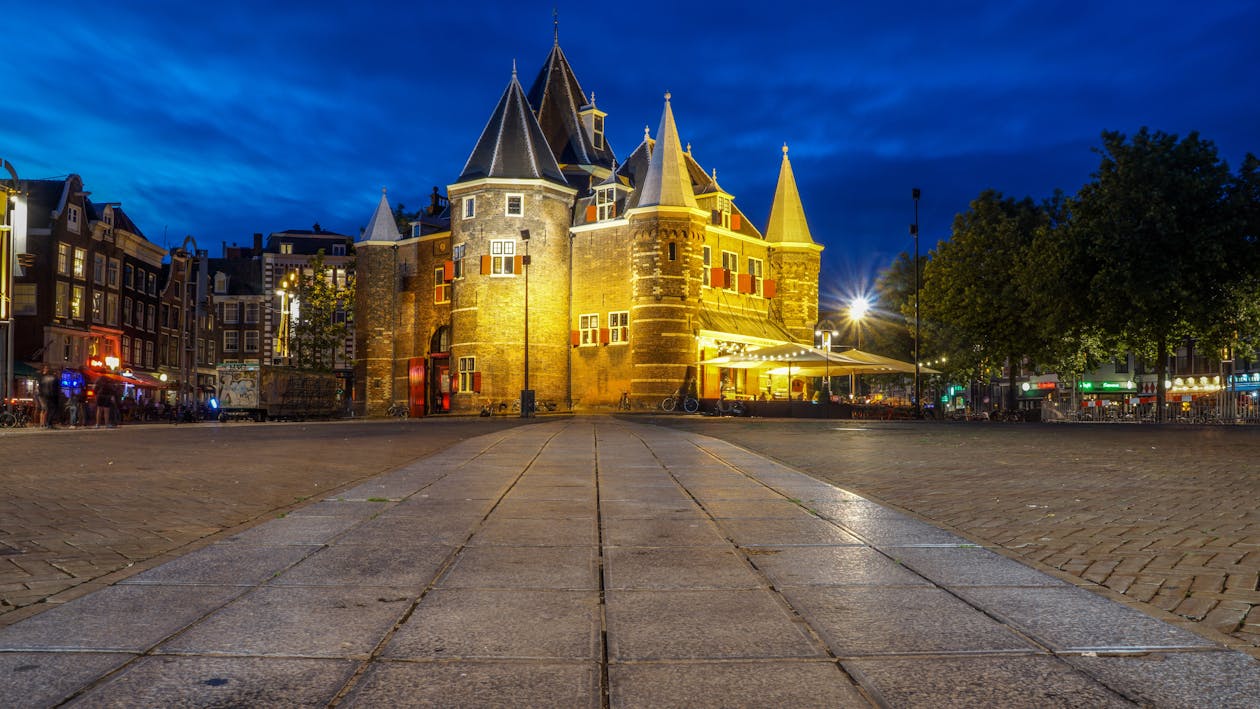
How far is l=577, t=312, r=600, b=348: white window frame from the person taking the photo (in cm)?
4766

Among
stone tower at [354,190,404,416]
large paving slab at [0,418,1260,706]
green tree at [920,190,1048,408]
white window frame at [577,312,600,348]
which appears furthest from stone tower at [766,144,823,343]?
large paving slab at [0,418,1260,706]

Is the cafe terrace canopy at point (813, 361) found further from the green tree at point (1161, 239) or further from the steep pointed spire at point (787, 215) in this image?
the steep pointed spire at point (787, 215)

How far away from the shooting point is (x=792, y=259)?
5209cm

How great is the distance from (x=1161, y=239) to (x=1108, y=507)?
2854 centimetres

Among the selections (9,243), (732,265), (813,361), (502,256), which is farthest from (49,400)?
(732,265)

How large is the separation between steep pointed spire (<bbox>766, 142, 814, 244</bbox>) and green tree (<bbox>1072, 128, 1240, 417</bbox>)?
18721 millimetres

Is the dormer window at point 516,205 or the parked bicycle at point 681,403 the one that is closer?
the parked bicycle at point 681,403

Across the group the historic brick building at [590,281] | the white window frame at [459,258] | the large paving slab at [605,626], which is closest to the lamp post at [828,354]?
the historic brick building at [590,281]

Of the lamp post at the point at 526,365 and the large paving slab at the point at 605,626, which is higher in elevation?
the lamp post at the point at 526,365

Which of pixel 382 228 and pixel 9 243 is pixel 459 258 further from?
pixel 9 243

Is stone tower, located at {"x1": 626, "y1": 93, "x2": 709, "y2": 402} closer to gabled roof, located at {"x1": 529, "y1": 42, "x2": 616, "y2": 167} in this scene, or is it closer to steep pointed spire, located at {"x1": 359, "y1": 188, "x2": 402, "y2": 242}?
gabled roof, located at {"x1": 529, "y1": 42, "x2": 616, "y2": 167}

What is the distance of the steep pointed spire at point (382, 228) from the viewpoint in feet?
185

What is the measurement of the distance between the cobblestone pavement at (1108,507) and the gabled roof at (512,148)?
32.3m

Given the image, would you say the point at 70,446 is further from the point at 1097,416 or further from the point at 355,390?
the point at 1097,416
